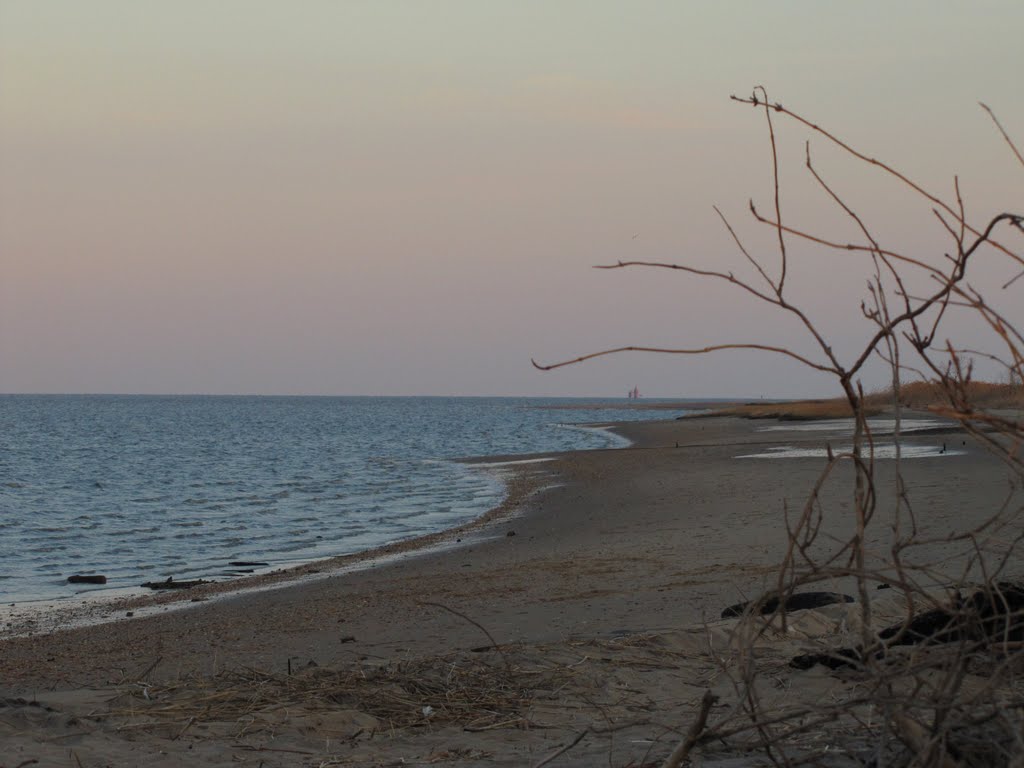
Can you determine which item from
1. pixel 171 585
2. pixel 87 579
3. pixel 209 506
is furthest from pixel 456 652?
pixel 209 506

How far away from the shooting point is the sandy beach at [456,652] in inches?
166

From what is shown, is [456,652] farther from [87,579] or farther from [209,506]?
[209,506]

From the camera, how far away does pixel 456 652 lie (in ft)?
18.9

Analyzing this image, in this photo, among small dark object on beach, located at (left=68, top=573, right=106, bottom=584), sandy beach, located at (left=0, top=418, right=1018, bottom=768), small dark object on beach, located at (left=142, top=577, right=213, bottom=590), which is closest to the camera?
sandy beach, located at (left=0, top=418, right=1018, bottom=768)

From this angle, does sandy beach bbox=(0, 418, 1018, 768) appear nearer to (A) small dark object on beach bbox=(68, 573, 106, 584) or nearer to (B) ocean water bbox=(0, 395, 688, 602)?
(A) small dark object on beach bbox=(68, 573, 106, 584)

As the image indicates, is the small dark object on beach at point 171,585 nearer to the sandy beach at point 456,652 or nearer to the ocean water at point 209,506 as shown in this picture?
the ocean water at point 209,506

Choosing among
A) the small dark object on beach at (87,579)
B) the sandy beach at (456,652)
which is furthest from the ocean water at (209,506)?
the sandy beach at (456,652)

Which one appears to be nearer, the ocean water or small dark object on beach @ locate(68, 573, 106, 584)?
small dark object on beach @ locate(68, 573, 106, 584)

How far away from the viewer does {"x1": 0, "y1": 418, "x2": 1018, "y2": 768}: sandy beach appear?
421 centimetres

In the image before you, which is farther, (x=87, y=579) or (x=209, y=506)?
(x=209, y=506)

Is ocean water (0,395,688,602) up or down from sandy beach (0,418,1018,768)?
down

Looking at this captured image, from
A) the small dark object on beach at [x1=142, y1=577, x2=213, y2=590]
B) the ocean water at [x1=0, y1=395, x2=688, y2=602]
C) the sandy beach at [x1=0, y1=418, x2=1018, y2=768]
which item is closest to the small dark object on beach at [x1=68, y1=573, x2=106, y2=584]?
the ocean water at [x1=0, y1=395, x2=688, y2=602]

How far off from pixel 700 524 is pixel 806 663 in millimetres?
9311

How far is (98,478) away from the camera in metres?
30.8
